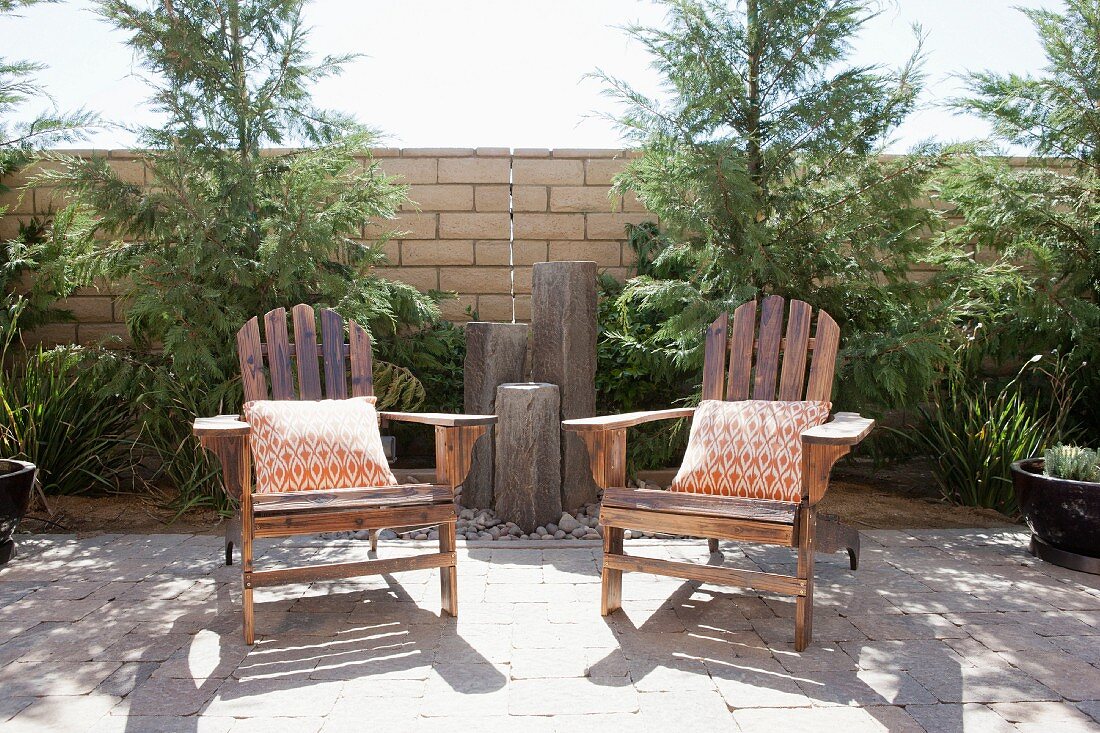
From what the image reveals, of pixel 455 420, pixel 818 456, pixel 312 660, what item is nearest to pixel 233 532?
pixel 312 660

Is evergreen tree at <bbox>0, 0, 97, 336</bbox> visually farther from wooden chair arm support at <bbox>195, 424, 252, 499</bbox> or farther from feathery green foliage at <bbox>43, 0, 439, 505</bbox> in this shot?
wooden chair arm support at <bbox>195, 424, 252, 499</bbox>

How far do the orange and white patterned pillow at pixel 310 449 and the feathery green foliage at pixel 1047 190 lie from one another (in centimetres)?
344

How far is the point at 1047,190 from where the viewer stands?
451cm

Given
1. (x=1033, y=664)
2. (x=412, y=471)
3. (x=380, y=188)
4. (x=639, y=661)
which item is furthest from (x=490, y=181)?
(x=1033, y=664)

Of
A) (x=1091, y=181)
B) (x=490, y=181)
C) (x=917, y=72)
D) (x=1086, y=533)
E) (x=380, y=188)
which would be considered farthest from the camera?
(x=490, y=181)

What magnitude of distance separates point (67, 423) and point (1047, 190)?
5380 millimetres

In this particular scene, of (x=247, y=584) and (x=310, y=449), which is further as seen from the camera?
(x=310, y=449)

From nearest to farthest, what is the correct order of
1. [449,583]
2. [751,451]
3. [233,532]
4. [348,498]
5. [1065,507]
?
[348,498], [449,583], [751,451], [233,532], [1065,507]

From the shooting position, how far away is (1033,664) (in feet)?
7.36

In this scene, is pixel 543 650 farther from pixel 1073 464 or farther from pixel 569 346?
pixel 1073 464

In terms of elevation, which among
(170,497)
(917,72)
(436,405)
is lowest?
(170,497)

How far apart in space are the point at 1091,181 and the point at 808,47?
200 cm

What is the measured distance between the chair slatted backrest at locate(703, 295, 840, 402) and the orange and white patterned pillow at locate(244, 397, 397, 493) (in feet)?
4.16

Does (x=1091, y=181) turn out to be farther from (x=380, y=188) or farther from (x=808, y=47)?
(x=380, y=188)
